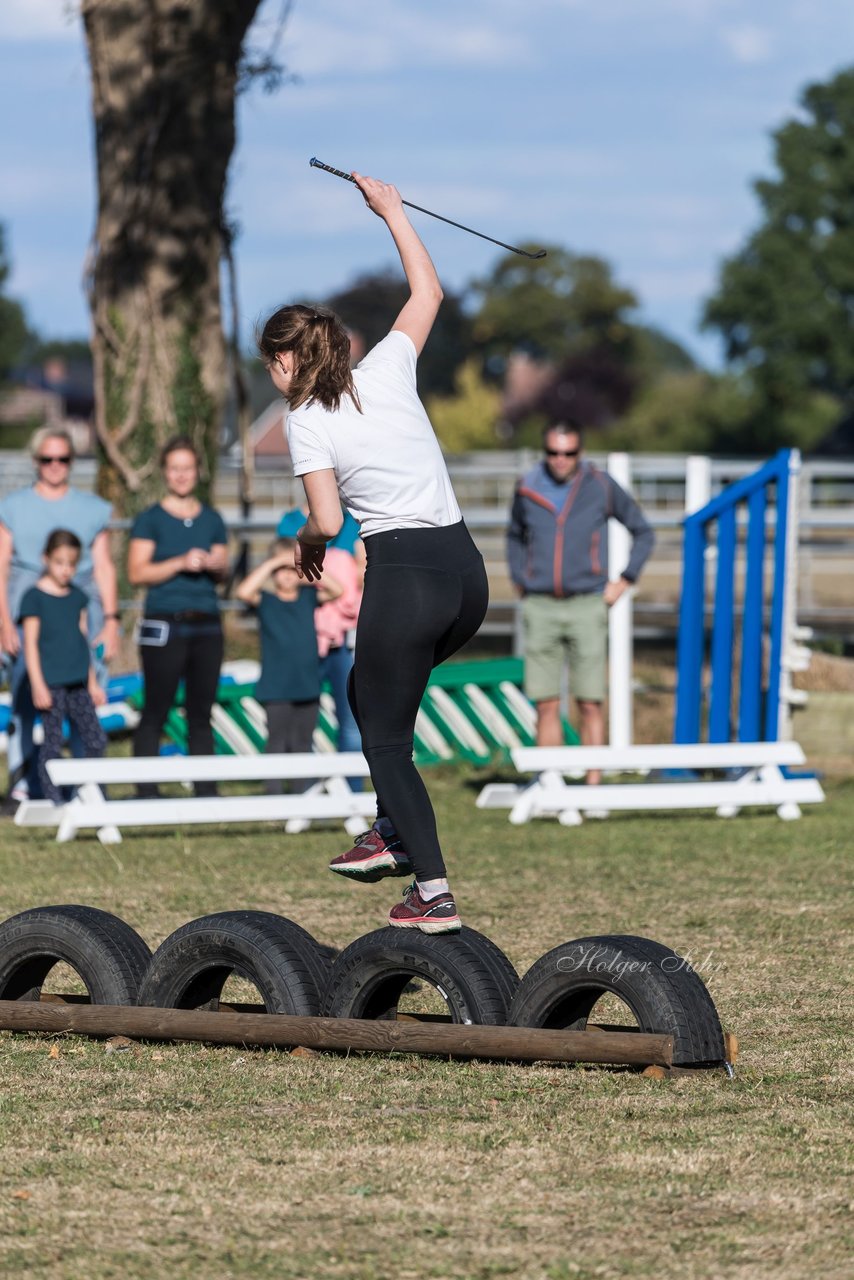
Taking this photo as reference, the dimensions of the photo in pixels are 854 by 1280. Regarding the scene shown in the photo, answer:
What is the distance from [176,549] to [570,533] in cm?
200

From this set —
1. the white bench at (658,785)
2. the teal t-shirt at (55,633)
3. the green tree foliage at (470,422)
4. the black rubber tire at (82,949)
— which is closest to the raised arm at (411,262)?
the black rubber tire at (82,949)

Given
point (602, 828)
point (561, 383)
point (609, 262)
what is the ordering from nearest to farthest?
point (602, 828) → point (561, 383) → point (609, 262)

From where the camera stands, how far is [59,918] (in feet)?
16.0

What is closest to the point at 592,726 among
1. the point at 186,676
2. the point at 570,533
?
the point at 570,533

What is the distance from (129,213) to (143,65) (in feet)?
3.34

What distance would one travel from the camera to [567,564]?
378 inches

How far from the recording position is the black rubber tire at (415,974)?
4484 mm

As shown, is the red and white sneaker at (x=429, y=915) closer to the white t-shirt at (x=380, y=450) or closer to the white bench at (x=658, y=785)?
the white t-shirt at (x=380, y=450)

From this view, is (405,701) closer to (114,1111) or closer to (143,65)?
(114,1111)

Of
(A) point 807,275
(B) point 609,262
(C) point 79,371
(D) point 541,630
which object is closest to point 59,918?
(D) point 541,630

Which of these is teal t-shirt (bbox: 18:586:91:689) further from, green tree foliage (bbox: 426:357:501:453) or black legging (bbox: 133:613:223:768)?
green tree foliage (bbox: 426:357:501:453)

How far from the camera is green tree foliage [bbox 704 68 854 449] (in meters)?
57.1

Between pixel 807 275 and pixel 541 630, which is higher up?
pixel 807 275

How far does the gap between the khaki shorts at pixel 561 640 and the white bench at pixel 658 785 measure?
0.51 m
